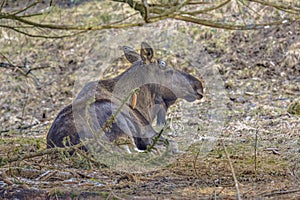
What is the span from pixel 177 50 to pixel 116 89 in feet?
14.3

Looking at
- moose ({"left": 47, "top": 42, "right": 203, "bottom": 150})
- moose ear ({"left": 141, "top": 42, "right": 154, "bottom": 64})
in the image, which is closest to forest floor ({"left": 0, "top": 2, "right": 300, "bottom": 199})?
moose ({"left": 47, "top": 42, "right": 203, "bottom": 150})

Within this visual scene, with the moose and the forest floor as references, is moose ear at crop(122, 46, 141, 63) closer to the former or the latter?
the moose

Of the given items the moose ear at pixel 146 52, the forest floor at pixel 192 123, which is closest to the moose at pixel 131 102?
the moose ear at pixel 146 52

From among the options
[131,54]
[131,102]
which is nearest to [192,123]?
[131,54]

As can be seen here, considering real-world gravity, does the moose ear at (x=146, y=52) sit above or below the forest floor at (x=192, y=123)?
above

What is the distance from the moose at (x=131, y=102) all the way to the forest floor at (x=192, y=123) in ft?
0.99

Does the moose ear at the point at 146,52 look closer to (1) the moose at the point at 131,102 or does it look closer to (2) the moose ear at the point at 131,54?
(1) the moose at the point at 131,102

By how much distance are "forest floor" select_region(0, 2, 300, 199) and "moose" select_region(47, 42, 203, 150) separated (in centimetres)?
30

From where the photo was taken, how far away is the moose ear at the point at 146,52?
512 cm

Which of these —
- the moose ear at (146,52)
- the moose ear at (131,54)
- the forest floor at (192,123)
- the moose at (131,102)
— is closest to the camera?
the forest floor at (192,123)

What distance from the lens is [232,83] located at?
28.8ft

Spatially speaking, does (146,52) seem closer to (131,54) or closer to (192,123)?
(131,54)

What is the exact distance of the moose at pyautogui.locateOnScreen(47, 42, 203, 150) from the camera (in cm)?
468

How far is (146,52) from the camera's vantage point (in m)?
5.16
